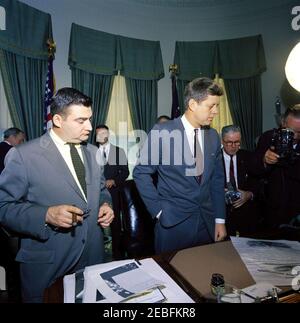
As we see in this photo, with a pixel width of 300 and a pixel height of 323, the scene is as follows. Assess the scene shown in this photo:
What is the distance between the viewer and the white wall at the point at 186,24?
226 inches

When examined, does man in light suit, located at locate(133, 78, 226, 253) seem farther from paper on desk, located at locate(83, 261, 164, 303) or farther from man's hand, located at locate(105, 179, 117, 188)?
man's hand, located at locate(105, 179, 117, 188)

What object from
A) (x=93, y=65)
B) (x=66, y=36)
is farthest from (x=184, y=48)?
(x=66, y=36)

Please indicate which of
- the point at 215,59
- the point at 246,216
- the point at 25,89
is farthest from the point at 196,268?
the point at 215,59

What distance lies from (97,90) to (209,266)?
17.8 feet

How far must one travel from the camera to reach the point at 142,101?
21.8ft

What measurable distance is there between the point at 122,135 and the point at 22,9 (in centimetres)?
298

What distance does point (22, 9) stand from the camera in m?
4.86

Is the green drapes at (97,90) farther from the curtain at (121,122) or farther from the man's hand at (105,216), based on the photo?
the man's hand at (105,216)

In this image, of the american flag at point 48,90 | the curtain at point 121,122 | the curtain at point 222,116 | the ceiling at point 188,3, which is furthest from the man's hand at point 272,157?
the ceiling at point 188,3

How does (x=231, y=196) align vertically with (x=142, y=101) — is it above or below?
below

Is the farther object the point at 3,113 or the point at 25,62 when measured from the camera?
the point at 25,62

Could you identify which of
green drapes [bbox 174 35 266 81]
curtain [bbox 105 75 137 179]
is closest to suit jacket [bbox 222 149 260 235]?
curtain [bbox 105 75 137 179]

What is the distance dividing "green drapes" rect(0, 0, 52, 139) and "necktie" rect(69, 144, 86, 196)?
3715 mm

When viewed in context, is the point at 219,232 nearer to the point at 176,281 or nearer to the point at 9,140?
the point at 176,281
